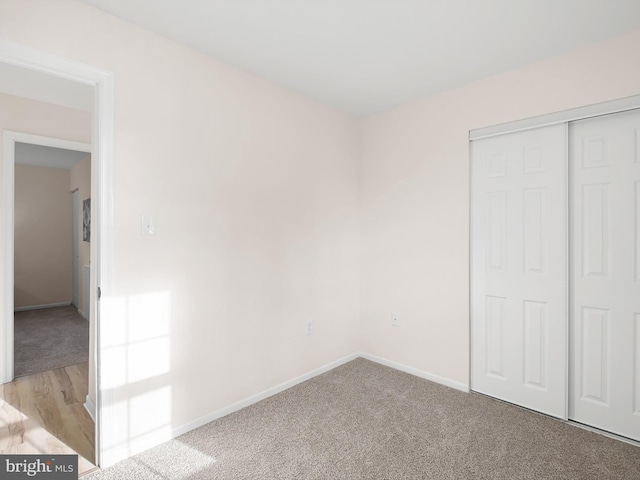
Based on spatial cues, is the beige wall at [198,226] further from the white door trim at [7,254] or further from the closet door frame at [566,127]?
the white door trim at [7,254]

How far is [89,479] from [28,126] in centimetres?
295

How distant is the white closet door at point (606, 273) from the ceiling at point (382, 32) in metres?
0.65

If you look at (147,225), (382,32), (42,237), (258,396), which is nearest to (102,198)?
(147,225)

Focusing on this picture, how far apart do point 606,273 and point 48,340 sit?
224 inches

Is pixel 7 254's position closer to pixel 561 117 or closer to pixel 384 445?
pixel 384 445

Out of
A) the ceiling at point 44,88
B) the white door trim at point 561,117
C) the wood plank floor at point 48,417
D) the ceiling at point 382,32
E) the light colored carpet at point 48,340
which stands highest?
the ceiling at point 382,32

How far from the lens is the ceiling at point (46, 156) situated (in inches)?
192

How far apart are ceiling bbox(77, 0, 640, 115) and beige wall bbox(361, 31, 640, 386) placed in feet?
0.58

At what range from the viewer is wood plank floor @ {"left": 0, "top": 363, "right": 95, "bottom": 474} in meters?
2.08

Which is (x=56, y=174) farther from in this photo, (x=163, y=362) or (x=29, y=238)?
(x=163, y=362)

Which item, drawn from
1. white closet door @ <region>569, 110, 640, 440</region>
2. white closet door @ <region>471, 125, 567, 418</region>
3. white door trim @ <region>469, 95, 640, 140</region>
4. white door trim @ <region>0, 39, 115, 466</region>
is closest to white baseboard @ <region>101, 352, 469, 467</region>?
white door trim @ <region>0, 39, 115, 466</region>

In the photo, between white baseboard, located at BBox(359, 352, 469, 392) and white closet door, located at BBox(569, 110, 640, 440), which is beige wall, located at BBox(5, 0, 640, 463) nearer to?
white baseboard, located at BBox(359, 352, 469, 392)

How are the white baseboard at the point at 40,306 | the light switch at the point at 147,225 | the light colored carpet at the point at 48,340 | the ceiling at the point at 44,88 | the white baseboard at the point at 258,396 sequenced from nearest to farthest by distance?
1. the light switch at the point at 147,225
2. the white baseboard at the point at 258,396
3. the ceiling at the point at 44,88
4. the light colored carpet at the point at 48,340
5. the white baseboard at the point at 40,306

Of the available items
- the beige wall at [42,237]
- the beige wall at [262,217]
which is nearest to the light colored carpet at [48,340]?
the beige wall at [42,237]
